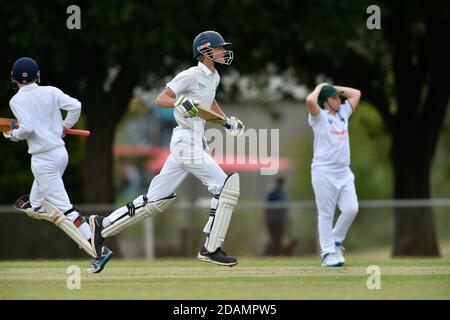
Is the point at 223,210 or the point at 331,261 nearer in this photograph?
the point at 223,210

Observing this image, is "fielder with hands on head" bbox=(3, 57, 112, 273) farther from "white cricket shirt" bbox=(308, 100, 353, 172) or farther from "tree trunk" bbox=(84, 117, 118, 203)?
"tree trunk" bbox=(84, 117, 118, 203)

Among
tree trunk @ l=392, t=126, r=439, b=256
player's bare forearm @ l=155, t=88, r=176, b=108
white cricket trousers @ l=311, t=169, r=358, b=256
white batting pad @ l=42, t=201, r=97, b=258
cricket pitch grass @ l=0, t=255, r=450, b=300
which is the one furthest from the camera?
tree trunk @ l=392, t=126, r=439, b=256

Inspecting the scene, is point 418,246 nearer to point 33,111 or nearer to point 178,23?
point 178,23

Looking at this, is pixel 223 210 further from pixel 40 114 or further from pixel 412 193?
pixel 412 193

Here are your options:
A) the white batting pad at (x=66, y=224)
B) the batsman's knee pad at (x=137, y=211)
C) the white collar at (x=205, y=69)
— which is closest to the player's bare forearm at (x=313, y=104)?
the white collar at (x=205, y=69)

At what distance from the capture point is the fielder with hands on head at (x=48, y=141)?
1057 cm

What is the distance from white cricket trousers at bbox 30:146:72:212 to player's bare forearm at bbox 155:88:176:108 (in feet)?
3.92

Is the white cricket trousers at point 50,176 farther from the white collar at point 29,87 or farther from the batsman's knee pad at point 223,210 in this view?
the batsman's knee pad at point 223,210

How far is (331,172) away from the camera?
11.7m

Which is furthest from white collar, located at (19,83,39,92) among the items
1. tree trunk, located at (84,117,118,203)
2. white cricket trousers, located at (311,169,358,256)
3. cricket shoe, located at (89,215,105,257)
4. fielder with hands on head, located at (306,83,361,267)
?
tree trunk, located at (84,117,118,203)

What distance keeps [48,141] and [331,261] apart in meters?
3.21

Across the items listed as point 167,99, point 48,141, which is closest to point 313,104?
point 167,99

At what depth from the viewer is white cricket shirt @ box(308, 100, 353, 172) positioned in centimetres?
1165
